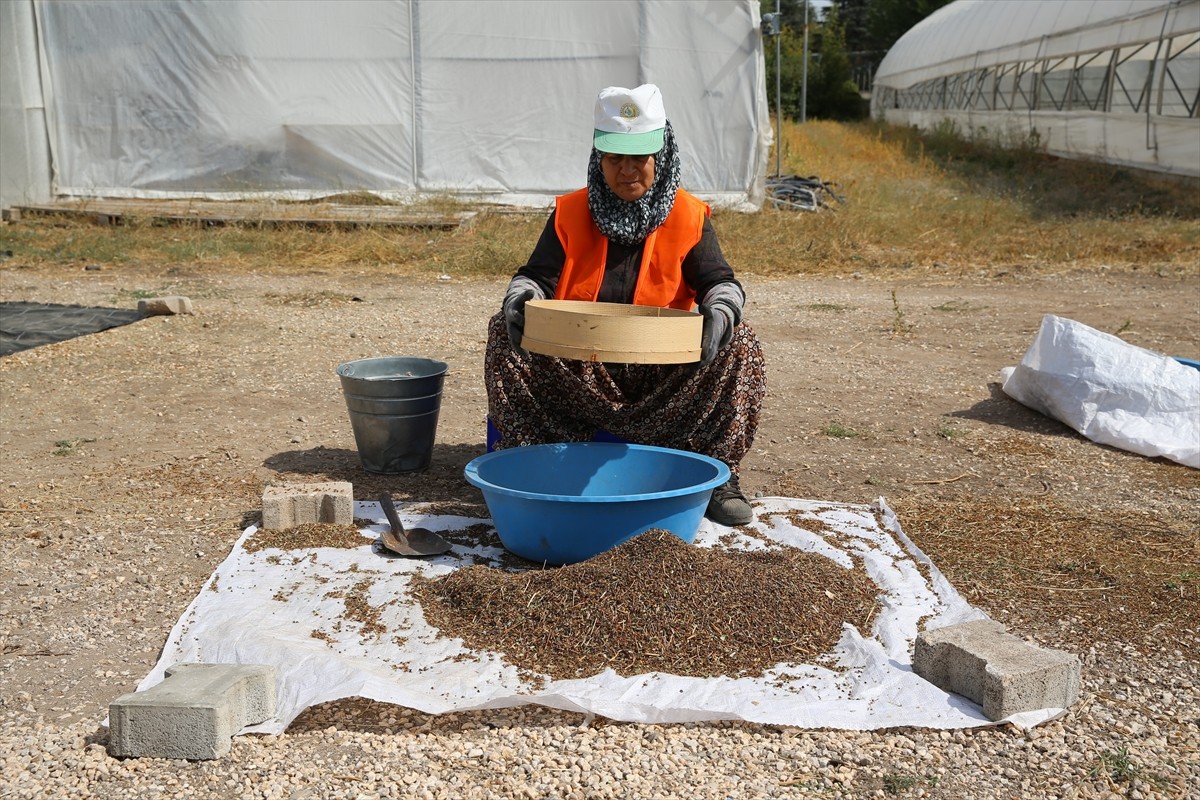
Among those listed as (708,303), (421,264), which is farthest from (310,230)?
(708,303)

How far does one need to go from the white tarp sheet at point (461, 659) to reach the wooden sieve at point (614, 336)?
63 cm

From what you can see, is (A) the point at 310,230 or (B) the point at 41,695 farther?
(A) the point at 310,230

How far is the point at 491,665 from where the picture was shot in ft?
8.43

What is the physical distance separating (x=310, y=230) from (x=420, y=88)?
2.08 metres

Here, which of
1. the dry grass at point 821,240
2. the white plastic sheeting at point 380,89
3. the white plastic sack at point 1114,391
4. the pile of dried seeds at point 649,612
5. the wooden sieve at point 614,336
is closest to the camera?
the pile of dried seeds at point 649,612

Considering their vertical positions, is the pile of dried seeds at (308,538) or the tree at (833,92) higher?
the tree at (833,92)

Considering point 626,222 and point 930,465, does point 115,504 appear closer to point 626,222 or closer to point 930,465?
point 626,222

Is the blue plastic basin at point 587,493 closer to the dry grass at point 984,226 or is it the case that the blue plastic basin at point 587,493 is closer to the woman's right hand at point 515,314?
the woman's right hand at point 515,314

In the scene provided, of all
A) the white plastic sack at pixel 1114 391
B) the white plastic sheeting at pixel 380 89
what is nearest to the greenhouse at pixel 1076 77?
the white plastic sheeting at pixel 380 89

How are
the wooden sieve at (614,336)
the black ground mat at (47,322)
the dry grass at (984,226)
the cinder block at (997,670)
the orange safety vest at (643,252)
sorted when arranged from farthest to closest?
the dry grass at (984,226)
the black ground mat at (47,322)
the orange safety vest at (643,252)
the wooden sieve at (614,336)
the cinder block at (997,670)

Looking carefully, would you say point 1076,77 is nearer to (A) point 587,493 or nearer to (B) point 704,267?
(B) point 704,267

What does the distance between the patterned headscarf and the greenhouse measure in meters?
10.5

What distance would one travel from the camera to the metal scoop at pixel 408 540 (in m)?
3.21

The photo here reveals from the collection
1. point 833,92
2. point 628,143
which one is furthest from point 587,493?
point 833,92
